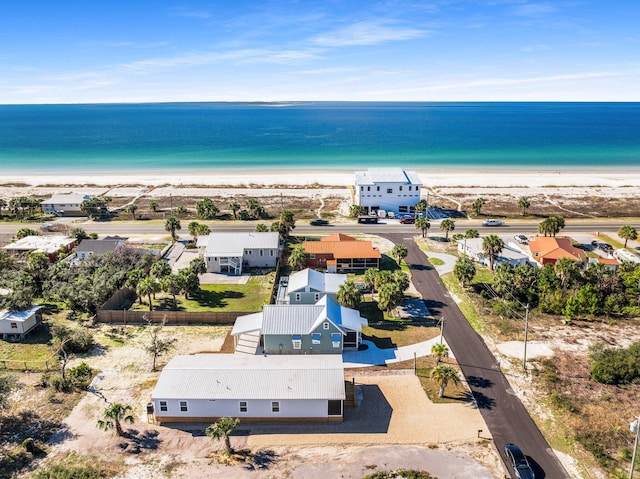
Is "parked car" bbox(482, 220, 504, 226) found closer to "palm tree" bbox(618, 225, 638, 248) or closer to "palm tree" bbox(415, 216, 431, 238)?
"palm tree" bbox(415, 216, 431, 238)

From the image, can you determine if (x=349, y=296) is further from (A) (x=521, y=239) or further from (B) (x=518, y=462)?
(A) (x=521, y=239)

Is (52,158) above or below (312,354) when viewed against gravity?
above

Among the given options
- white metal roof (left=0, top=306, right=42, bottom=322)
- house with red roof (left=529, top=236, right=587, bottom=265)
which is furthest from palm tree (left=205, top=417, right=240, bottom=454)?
house with red roof (left=529, top=236, right=587, bottom=265)

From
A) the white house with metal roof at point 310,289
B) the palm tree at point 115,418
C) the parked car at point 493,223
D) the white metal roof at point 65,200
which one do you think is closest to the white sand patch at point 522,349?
the white house with metal roof at point 310,289

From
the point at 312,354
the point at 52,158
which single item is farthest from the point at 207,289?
the point at 52,158

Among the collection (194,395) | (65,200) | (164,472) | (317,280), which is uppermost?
(65,200)

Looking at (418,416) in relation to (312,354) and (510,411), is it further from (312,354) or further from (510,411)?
(312,354)

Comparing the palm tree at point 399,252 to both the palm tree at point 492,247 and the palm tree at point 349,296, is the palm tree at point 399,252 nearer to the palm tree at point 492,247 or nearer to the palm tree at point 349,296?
the palm tree at point 492,247
